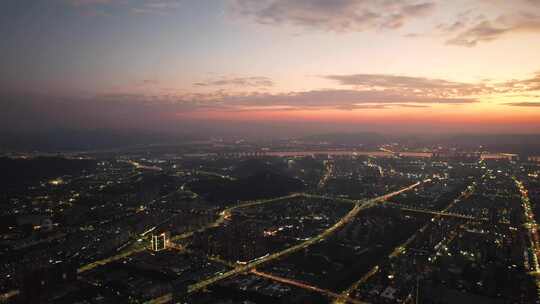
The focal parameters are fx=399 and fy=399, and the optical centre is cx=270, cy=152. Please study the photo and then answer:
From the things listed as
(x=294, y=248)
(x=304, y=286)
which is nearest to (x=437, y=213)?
(x=294, y=248)

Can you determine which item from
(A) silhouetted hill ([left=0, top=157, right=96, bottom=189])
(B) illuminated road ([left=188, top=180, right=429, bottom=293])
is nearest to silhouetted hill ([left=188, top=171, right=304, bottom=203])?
(B) illuminated road ([left=188, top=180, right=429, bottom=293])

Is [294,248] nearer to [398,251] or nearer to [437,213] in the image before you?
[398,251]

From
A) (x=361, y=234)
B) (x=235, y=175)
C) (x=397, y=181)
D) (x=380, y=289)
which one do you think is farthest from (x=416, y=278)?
(x=235, y=175)

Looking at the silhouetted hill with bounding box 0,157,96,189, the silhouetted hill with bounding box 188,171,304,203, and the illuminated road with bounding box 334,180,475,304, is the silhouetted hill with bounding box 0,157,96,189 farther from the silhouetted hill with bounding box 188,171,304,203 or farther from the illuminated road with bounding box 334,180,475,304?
the illuminated road with bounding box 334,180,475,304

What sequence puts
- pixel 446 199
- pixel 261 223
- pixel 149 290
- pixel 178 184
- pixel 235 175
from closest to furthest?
pixel 149 290
pixel 261 223
pixel 446 199
pixel 178 184
pixel 235 175

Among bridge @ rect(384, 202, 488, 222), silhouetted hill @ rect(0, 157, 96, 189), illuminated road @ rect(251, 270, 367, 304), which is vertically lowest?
illuminated road @ rect(251, 270, 367, 304)

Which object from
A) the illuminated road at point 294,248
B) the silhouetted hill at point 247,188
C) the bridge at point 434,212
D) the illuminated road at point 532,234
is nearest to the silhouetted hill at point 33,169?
the silhouetted hill at point 247,188

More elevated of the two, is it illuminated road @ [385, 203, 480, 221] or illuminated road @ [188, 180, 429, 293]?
illuminated road @ [385, 203, 480, 221]

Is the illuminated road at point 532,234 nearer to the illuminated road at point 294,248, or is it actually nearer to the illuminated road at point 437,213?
the illuminated road at point 437,213

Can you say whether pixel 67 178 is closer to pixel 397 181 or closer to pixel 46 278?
pixel 46 278

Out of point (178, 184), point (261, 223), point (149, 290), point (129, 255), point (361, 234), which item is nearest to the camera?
point (149, 290)

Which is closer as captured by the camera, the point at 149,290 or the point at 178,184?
the point at 149,290
